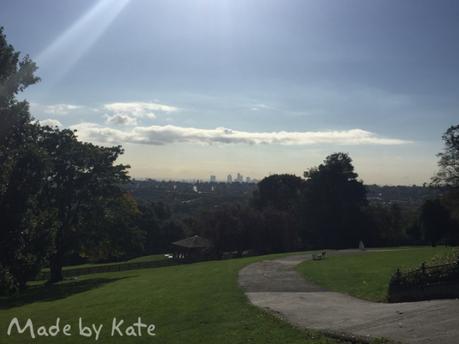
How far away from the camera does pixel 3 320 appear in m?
21.6

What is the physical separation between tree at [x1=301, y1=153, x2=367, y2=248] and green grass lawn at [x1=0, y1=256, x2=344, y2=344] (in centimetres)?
3735

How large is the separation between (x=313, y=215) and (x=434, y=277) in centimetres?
5074

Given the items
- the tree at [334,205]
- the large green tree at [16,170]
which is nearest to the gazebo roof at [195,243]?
the tree at [334,205]

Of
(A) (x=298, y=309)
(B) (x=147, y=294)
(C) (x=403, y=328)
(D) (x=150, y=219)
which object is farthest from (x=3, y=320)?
(D) (x=150, y=219)

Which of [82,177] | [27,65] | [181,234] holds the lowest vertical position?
[181,234]

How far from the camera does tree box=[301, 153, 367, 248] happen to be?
64188 millimetres

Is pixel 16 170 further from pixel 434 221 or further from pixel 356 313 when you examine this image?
pixel 434 221

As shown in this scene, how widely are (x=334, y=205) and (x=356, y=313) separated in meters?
52.9

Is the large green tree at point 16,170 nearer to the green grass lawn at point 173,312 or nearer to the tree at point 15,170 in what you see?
the tree at point 15,170

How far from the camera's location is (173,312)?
17.3 meters

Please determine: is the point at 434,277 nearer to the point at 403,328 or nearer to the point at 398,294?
the point at 398,294

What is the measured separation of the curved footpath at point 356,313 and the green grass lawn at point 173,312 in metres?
0.78

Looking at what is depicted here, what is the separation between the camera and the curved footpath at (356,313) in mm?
11203

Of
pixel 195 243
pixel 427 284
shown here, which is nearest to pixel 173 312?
pixel 427 284
